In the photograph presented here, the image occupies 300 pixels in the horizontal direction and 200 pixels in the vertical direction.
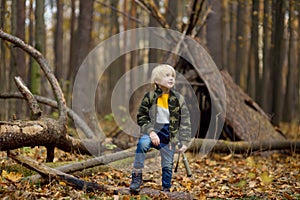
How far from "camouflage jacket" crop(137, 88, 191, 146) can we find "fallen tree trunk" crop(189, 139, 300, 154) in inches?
111

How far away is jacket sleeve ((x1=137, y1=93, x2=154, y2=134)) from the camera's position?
5250 mm

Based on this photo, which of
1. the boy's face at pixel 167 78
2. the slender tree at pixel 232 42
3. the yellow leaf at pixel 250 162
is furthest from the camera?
the slender tree at pixel 232 42

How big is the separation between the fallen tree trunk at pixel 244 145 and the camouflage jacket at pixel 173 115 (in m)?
2.83

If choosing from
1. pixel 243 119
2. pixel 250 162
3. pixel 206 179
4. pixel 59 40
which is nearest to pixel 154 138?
pixel 206 179

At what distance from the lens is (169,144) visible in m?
5.37

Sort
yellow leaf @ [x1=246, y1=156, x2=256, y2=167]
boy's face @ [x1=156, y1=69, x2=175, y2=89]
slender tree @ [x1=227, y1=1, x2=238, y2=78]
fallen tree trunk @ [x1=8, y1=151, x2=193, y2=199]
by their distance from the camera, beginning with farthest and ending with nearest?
slender tree @ [x1=227, y1=1, x2=238, y2=78] < yellow leaf @ [x1=246, y1=156, x2=256, y2=167] < boy's face @ [x1=156, y1=69, x2=175, y2=89] < fallen tree trunk @ [x1=8, y1=151, x2=193, y2=199]

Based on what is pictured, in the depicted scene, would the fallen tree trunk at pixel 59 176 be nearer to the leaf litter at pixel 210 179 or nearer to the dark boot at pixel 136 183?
the leaf litter at pixel 210 179

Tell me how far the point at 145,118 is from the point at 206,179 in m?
1.99

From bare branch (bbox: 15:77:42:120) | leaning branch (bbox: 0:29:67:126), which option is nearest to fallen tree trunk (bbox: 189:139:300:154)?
leaning branch (bbox: 0:29:67:126)

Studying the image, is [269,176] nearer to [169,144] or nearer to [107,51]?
[169,144]

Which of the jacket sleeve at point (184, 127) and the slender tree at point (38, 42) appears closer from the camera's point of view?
the jacket sleeve at point (184, 127)

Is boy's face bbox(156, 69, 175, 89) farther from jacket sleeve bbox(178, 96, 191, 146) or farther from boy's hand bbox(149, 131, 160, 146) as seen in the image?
boy's hand bbox(149, 131, 160, 146)

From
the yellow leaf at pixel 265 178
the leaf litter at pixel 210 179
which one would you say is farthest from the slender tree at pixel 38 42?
the yellow leaf at pixel 265 178

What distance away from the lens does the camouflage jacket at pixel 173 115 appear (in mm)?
5332
